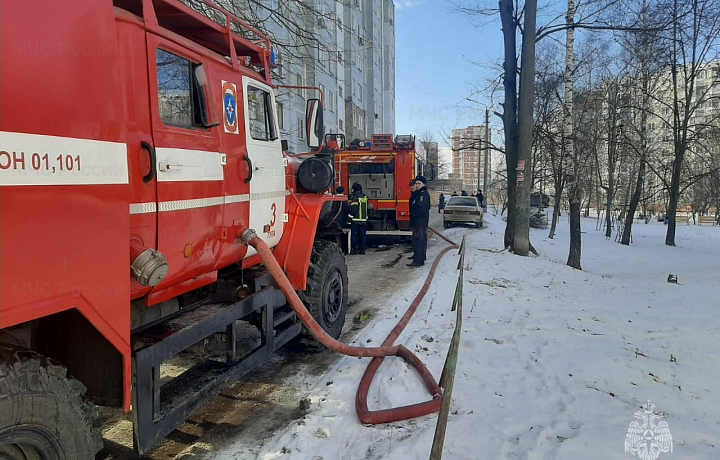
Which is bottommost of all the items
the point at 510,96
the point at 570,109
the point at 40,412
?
the point at 40,412

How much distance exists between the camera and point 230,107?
3.66m

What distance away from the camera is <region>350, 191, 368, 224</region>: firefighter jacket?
12.9 m

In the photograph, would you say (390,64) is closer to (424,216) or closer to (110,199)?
(424,216)

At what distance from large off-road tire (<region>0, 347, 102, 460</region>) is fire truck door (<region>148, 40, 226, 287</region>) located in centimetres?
92

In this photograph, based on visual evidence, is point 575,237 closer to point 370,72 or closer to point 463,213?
point 463,213

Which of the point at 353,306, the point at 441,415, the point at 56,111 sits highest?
the point at 56,111

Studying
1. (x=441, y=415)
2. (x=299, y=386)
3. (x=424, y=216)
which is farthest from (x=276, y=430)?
(x=424, y=216)

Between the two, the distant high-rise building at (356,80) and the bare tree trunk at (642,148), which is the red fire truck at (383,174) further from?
the bare tree trunk at (642,148)

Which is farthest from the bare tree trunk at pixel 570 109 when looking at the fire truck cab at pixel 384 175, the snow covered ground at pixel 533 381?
the snow covered ground at pixel 533 381

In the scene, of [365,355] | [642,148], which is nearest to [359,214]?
[365,355]

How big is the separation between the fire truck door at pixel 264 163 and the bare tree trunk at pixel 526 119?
9435 mm

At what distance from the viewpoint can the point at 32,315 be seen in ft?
6.39

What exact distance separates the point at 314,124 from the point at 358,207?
8.32 meters

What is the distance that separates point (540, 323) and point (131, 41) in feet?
18.5
